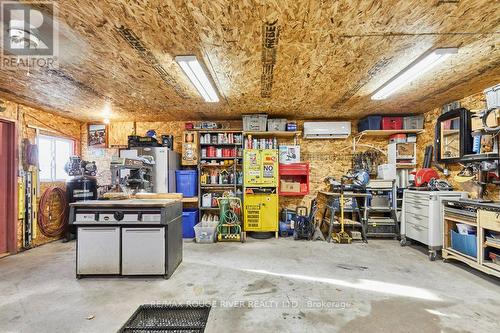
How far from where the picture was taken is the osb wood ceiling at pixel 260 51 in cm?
195

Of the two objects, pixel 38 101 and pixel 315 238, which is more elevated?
pixel 38 101

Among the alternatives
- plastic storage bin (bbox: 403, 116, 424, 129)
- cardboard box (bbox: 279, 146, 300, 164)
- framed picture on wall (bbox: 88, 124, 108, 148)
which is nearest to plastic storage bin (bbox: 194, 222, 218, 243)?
cardboard box (bbox: 279, 146, 300, 164)

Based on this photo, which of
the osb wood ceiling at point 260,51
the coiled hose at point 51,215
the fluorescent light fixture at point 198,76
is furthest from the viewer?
the coiled hose at point 51,215

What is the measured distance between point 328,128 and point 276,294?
4011 mm

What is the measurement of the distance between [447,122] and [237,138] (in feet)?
13.6

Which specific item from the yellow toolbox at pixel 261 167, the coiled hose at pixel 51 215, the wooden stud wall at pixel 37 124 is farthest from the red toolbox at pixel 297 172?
the wooden stud wall at pixel 37 124

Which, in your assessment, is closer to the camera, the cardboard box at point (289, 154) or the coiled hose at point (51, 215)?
the coiled hose at point (51, 215)

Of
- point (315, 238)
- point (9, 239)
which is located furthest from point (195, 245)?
point (9, 239)

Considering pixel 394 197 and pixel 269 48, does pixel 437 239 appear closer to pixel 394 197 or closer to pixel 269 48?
pixel 394 197

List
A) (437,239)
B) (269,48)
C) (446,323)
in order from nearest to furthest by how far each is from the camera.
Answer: (446,323) < (269,48) < (437,239)

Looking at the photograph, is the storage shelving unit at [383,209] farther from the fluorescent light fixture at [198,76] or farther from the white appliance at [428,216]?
the fluorescent light fixture at [198,76]

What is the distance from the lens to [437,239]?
12.5 feet

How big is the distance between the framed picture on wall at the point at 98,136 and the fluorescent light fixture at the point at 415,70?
591 centimetres

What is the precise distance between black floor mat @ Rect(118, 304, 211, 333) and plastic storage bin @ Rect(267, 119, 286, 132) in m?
3.84
